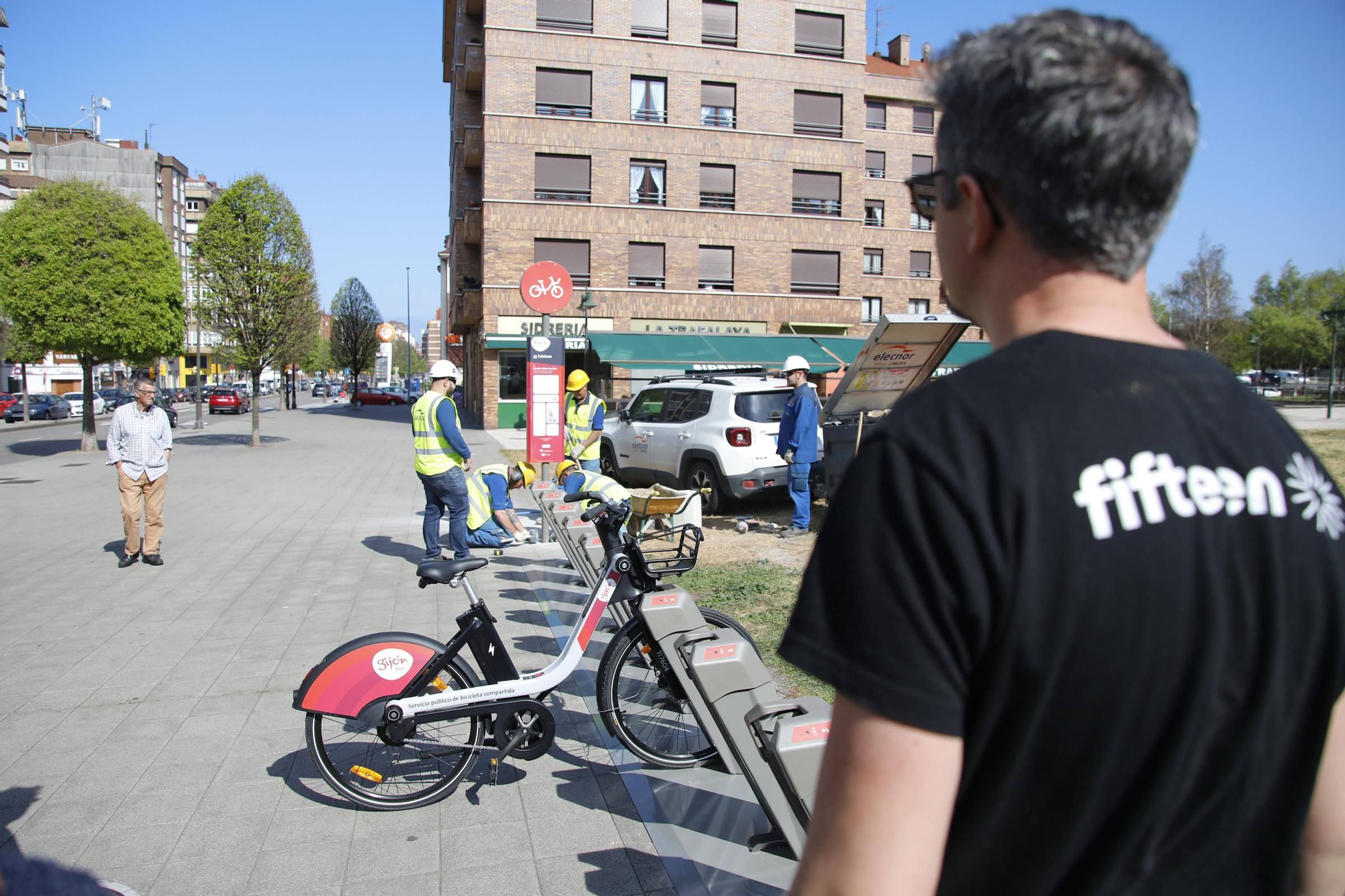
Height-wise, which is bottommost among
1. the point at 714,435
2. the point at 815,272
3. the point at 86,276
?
the point at 714,435

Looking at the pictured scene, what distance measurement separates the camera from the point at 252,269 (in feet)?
76.8

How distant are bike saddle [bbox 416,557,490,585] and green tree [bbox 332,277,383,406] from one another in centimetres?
6042

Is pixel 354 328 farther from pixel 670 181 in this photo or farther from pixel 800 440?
pixel 800 440

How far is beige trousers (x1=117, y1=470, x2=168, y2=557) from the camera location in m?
9.00

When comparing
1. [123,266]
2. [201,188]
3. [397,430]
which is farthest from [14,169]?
[123,266]

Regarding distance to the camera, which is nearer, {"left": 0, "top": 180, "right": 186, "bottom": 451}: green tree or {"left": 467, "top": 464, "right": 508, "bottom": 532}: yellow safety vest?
{"left": 467, "top": 464, "right": 508, "bottom": 532}: yellow safety vest

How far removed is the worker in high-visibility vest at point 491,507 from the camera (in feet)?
31.9

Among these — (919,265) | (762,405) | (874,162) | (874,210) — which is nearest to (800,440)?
(762,405)

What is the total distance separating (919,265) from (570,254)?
79.7 ft

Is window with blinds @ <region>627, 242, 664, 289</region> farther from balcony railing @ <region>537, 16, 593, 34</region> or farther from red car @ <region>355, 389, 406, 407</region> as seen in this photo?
red car @ <region>355, 389, 406, 407</region>

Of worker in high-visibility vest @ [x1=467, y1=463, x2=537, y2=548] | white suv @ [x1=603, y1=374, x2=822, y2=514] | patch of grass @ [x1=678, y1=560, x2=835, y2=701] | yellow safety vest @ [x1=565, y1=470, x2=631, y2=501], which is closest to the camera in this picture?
patch of grass @ [x1=678, y1=560, x2=835, y2=701]

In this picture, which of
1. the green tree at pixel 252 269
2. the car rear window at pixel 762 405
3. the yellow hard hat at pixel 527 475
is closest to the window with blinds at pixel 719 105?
the green tree at pixel 252 269

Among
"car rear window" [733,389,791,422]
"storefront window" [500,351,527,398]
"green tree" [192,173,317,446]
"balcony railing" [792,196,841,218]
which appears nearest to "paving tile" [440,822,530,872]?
"car rear window" [733,389,791,422]

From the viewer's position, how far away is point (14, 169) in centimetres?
8225
